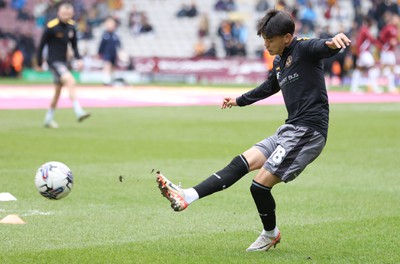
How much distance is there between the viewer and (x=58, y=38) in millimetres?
19359

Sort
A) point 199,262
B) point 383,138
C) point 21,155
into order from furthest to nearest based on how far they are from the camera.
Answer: point 383,138 < point 21,155 < point 199,262

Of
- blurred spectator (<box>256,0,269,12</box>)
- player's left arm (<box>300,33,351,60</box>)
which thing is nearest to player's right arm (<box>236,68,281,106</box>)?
player's left arm (<box>300,33,351,60</box>)

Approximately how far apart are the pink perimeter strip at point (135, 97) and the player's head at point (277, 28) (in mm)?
18331

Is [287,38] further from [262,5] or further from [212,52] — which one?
[262,5]

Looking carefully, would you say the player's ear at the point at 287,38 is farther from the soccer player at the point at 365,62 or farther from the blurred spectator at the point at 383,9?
the blurred spectator at the point at 383,9

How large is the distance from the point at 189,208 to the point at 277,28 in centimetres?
316

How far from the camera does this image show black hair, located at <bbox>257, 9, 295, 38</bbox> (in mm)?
7270

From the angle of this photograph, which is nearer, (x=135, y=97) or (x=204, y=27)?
(x=135, y=97)

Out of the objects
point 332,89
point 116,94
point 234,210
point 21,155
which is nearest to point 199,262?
point 234,210

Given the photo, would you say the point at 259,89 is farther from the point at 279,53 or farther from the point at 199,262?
the point at 199,262

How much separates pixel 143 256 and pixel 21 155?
7373mm

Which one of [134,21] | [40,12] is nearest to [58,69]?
[40,12]

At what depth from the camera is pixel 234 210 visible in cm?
969

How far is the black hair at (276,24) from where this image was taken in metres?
7.27
